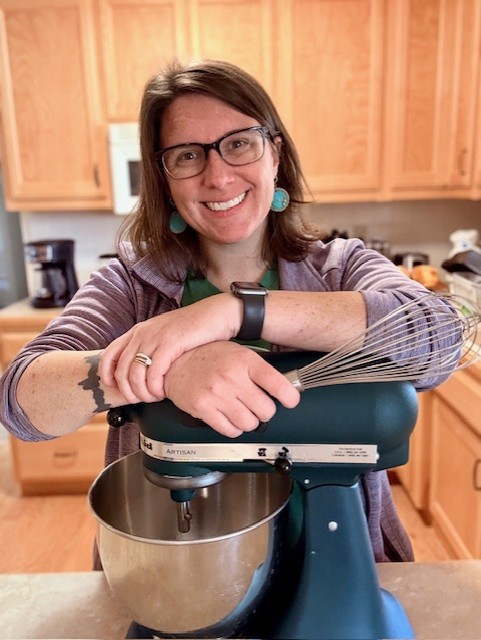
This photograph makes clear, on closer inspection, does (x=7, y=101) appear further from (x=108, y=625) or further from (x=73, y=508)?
(x=108, y=625)

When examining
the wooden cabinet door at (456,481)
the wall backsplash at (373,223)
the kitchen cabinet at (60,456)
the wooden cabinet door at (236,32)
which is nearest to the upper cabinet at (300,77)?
the wooden cabinet door at (236,32)

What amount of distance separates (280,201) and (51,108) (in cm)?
175

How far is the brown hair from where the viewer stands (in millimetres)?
806

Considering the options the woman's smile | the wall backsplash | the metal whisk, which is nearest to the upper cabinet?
the wall backsplash

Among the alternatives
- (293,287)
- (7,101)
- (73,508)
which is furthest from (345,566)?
(7,101)

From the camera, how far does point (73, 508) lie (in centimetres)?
234

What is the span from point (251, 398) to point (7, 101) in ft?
7.36

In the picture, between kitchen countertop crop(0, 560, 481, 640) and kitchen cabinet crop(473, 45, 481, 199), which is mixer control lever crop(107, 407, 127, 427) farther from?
kitchen cabinet crop(473, 45, 481, 199)

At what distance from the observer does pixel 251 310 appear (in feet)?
2.05

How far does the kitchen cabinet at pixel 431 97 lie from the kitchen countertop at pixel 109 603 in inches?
73.9

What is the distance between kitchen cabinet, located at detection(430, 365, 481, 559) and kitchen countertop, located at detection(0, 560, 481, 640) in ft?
3.36

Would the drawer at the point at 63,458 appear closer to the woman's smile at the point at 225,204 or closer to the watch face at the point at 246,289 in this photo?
the woman's smile at the point at 225,204

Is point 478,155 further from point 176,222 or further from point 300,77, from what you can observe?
point 176,222

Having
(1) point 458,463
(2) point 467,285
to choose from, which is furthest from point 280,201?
(1) point 458,463
